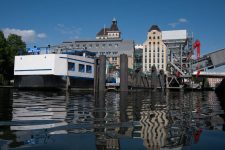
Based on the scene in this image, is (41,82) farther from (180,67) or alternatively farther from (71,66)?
(180,67)

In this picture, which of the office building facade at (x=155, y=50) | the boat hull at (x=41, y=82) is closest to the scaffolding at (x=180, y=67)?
the boat hull at (x=41, y=82)

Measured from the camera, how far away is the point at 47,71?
132ft

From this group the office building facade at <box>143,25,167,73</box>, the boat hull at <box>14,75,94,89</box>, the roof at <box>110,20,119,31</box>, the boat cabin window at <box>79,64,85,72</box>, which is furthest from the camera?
the roof at <box>110,20,119,31</box>

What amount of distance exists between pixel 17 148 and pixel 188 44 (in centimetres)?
7924

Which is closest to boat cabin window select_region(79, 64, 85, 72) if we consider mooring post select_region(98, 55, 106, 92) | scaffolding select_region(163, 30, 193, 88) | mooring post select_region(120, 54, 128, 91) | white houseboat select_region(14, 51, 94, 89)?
white houseboat select_region(14, 51, 94, 89)

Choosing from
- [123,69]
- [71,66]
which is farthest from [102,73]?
[71,66]

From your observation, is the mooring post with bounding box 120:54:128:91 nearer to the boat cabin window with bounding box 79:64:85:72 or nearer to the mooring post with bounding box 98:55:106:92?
the mooring post with bounding box 98:55:106:92

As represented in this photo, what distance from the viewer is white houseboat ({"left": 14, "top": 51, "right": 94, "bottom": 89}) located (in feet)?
132

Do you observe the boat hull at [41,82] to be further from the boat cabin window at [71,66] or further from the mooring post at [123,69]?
the mooring post at [123,69]

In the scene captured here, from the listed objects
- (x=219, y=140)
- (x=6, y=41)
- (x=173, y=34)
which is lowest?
(x=219, y=140)

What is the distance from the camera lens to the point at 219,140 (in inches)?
243

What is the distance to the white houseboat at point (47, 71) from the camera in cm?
4034

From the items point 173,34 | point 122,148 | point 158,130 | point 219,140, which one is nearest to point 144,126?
point 158,130

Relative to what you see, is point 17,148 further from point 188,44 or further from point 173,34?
point 173,34
